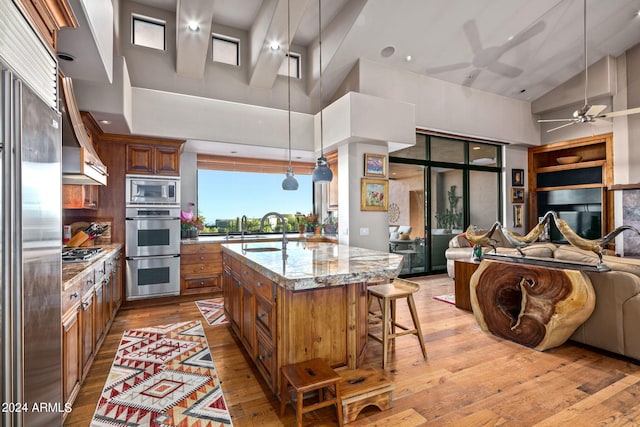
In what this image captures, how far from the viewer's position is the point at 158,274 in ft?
14.7

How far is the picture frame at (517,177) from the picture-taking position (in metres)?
7.21

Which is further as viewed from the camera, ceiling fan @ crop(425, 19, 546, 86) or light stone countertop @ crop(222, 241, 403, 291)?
ceiling fan @ crop(425, 19, 546, 86)

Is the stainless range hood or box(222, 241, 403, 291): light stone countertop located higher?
the stainless range hood

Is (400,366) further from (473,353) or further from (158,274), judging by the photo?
(158,274)

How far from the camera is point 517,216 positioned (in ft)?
23.8

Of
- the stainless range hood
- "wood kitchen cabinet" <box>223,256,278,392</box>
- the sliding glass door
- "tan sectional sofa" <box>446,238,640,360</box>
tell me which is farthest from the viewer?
the sliding glass door

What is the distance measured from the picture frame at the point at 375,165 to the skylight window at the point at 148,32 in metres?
3.53

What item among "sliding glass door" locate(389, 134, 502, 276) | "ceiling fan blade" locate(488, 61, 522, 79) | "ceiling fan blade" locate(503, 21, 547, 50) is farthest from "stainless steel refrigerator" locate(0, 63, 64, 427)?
"ceiling fan blade" locate(488, 61, 522, 79)

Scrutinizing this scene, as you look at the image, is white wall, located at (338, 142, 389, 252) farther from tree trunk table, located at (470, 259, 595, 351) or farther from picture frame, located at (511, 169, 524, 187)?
picture frame, located at (511, 169, 524, 187)

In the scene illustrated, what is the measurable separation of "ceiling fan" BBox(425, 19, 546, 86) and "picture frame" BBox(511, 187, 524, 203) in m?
2.48

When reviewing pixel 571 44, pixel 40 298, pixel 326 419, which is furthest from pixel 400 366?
pixel 571 44

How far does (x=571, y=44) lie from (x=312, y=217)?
5.45 m

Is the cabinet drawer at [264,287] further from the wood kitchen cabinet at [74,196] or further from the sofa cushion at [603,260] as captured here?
the sofa cushion at [603,260]

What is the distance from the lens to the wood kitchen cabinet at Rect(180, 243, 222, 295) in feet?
15.6
